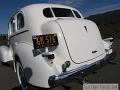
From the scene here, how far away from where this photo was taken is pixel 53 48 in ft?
17.4

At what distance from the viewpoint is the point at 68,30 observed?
5.30m

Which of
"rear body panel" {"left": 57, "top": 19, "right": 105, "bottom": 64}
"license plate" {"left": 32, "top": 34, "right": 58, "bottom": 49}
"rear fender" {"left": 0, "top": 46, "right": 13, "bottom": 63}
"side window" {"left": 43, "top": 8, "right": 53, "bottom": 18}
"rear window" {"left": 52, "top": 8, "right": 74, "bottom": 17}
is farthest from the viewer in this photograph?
"rear fender" {"left": 0, "top": 46, "right": 13, "bottom": 63}

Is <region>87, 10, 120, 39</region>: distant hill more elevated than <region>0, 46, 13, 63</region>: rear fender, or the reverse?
<region>87, 10, 120, 39</region>: distant hill

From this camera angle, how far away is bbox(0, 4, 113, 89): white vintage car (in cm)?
489

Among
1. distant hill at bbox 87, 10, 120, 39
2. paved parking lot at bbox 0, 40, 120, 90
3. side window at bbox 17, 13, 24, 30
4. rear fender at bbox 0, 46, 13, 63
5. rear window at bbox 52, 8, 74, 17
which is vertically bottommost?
paved parking lot at bbox 0, 40, 120, 90

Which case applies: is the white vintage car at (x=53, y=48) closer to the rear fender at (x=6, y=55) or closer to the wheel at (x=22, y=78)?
the wheel at (x=22, y=78)

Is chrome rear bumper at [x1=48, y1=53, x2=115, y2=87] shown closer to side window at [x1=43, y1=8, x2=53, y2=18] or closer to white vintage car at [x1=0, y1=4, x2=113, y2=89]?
white vintage car at [x1=0, y1=4, x2=113, y2=89]

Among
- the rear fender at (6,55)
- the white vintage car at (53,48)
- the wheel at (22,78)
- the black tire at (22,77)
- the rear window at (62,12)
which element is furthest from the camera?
the rear fender at (6,55)

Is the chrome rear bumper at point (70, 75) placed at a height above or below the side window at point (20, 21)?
below

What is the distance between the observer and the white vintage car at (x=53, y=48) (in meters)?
4.89

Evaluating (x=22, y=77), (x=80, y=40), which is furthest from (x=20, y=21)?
(x=80, y=40)

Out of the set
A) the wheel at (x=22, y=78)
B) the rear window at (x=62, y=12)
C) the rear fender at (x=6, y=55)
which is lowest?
the wheel at (x=22, y=78)

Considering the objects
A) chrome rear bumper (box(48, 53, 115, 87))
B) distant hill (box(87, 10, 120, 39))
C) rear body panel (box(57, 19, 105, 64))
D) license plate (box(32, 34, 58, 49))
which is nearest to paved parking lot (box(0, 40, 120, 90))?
chrome rear bumper (box(48, 53, 115, 87))

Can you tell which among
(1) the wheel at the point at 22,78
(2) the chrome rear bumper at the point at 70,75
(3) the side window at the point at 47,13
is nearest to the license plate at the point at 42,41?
(2) the chrome rear bumper at the point at 70,75
